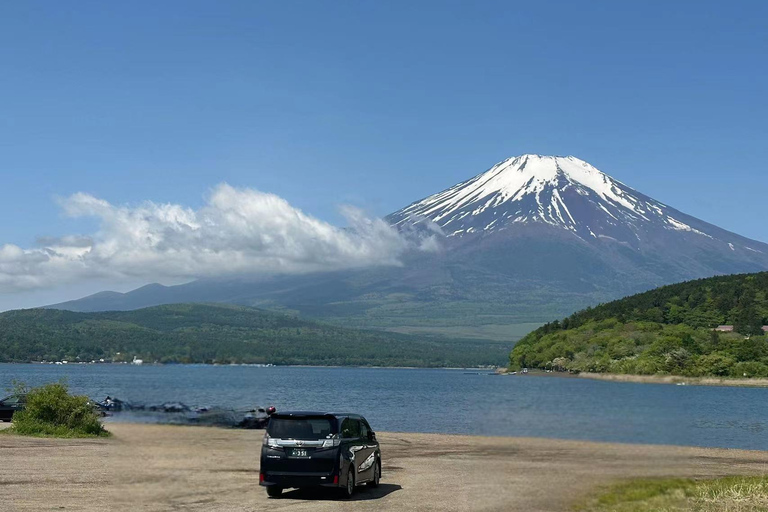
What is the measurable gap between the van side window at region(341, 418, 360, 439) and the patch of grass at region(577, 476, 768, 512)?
633 centimetres

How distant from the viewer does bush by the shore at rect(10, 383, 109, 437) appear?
1826 inches

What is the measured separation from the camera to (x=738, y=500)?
24203 mm

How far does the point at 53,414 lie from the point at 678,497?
3256cm

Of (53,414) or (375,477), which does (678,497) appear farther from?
(53,414)

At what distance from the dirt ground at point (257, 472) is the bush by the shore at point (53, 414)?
2.63 metres

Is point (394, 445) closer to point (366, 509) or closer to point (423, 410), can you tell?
point (366, 509)

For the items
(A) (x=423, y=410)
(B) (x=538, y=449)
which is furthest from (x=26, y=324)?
(B) (x=538, y=449)

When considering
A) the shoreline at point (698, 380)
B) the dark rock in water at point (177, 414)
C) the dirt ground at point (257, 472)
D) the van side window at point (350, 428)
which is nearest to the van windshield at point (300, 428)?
the van side window at point (350, 428)

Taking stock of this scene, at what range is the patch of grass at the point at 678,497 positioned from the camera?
2336cm

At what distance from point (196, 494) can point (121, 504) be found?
110 inches

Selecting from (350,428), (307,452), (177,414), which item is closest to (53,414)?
(177,414)

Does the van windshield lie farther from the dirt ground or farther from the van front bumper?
the dirt ground

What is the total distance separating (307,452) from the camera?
25.6m

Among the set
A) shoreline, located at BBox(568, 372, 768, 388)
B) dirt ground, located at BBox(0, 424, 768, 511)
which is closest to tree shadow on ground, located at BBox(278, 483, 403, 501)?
dirt ground, located at BBox(0, 424, 768, 511)
